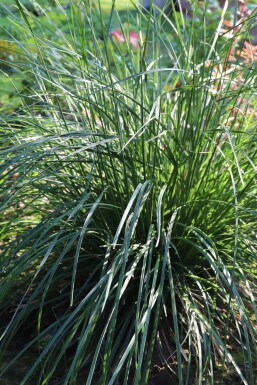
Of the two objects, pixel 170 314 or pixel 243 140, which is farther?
pixel 243 140

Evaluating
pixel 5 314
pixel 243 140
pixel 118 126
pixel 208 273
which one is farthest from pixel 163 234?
pixel 5 314

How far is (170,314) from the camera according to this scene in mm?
2725

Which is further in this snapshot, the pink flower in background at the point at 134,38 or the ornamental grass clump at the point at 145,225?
the pink flower in background at the point at 134,38

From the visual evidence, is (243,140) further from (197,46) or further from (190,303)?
(190,303)

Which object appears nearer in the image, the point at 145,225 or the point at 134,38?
the point at 145,225

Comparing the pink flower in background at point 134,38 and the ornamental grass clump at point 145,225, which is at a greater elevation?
the pink flower in background at point 134,38

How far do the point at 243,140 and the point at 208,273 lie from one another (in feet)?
2.10

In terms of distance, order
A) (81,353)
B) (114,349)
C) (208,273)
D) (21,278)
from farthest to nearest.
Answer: (21,278) → (208,273) → (114,349) → (81,353)

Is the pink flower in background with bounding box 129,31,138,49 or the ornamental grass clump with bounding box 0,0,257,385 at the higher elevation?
the pink flower in background with bounding box 129,31,138,49

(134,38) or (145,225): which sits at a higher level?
(134,38)

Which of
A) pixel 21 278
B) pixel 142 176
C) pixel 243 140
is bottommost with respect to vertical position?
pixel 21 278

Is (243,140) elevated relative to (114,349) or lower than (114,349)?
elevated

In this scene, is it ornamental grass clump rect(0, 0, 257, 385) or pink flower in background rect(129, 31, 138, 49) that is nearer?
ornamental grass clump rect(0, 0, 257, 385)

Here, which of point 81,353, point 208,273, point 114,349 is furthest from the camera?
point 208,273
